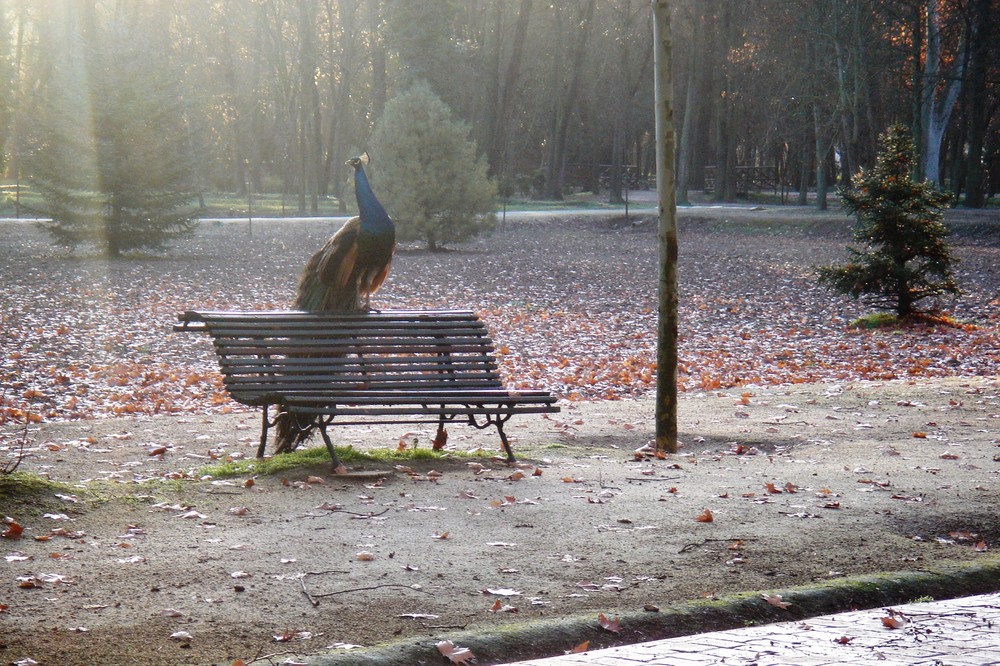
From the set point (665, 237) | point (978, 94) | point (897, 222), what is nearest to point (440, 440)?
point (665, 237)

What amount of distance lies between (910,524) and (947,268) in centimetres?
1225

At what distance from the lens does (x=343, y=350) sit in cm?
786

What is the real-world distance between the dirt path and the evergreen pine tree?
69.8 feet

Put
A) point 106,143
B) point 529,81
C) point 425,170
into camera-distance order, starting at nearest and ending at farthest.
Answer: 1. point 106,143
2. point 425,170
3. point 529,81

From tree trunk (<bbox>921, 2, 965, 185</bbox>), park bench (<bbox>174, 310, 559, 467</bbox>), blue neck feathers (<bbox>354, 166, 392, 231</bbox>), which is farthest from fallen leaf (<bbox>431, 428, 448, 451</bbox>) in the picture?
tree trunk (<bbox>921, 2, 965, 185</bbox>)

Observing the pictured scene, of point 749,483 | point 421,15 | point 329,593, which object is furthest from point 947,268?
point 421,15

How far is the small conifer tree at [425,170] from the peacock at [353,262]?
25.1 m

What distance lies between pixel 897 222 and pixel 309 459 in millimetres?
12410

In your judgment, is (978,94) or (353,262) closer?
(353,262)

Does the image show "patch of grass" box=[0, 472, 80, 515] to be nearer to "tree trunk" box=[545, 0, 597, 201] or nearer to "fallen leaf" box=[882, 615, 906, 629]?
"fallen leaf" box=[882, 615, 906, 629]

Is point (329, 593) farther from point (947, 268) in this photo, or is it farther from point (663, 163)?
point (947, 268)

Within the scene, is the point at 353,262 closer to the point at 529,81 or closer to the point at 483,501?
the point at 483,501

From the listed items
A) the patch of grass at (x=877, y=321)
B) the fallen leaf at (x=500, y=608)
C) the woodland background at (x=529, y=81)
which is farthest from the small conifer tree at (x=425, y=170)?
the fallen leaf at (x=500, y=608)

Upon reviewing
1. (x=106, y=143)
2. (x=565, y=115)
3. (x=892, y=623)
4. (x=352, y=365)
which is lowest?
(x=892, y=623)
